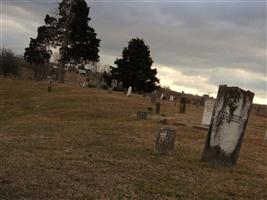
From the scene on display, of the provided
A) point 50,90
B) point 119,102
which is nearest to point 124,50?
point 50,90

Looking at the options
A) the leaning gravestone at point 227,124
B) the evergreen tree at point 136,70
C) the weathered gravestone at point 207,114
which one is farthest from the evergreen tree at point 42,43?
the leaning gravestone at point 227,124

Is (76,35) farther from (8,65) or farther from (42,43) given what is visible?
(8,65)

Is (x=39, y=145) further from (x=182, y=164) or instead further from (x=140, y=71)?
(x=140, y=71)

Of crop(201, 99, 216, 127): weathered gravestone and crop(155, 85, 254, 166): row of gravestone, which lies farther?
crop(201, 99, 216, 127): weathered gravestone

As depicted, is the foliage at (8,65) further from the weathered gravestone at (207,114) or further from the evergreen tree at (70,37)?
the weathered gravestone at (207,114)

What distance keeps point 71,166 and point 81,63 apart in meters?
51.6

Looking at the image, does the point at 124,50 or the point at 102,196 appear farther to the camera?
the point at 124,50

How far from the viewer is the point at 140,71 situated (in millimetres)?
57812

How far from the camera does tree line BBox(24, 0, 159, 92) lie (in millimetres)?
58250

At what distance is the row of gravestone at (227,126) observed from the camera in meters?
11.7

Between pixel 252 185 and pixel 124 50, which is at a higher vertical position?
pixel 124 50

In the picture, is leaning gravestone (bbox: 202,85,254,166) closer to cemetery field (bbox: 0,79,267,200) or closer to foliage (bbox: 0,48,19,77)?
cemetery field (bbox: 0,79,267,200)

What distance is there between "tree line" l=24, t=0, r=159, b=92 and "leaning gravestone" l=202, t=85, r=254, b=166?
150 ft

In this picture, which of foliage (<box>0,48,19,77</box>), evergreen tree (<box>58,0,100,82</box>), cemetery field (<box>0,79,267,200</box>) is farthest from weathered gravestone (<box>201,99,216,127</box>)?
foliage (<box>0,48,19,77</box>)
